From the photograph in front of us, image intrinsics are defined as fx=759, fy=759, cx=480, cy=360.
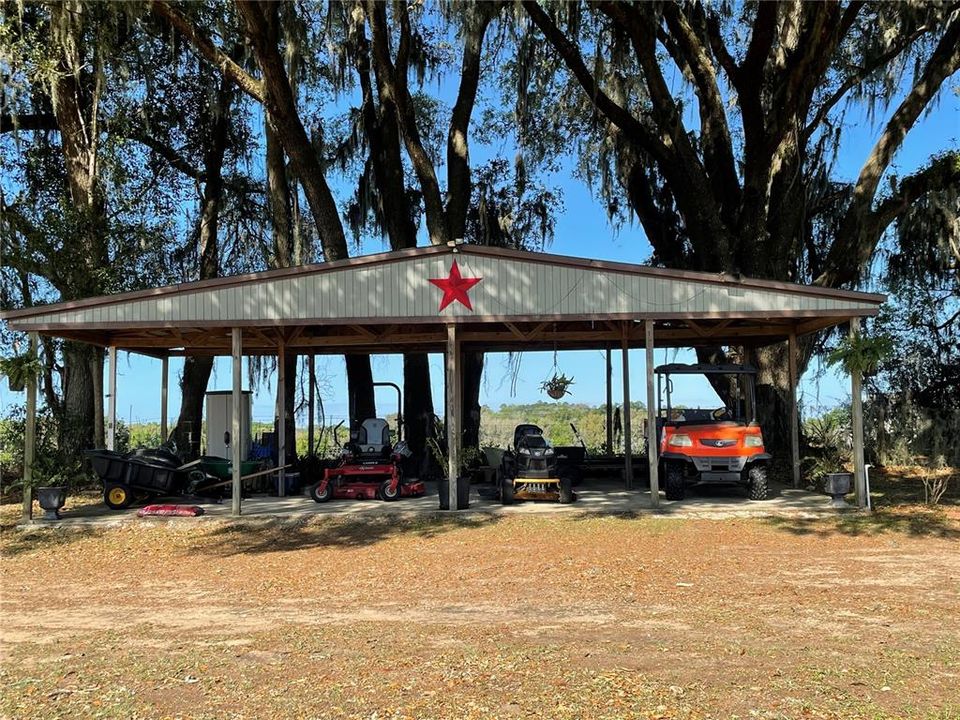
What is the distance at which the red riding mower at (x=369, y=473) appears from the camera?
1162 centimetres

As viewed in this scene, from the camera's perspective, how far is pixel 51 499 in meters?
10.2

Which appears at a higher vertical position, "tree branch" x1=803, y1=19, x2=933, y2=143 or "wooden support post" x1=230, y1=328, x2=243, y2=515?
"tree branch" x1=803, y1=19, x2=933, y2=143

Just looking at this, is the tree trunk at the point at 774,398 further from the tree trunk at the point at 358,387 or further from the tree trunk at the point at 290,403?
the tree trunk at the point at 290,403

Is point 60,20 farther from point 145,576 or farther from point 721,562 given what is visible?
point 721,562

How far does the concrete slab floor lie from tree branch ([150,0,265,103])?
23.4 ft

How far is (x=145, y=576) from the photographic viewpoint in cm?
739

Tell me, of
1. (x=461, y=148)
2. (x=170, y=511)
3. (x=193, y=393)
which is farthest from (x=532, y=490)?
(x=193, y=393)

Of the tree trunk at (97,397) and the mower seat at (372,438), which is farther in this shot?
the tree trunk at (97,397)

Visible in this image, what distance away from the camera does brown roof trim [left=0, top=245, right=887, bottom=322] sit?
392 inches

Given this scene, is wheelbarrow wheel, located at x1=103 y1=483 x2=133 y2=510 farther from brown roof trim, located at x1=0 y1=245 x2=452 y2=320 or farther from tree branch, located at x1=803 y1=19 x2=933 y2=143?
tree branch, located at x1=803 y1=19 x2=933 y2=143

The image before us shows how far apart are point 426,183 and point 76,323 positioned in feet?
22.9

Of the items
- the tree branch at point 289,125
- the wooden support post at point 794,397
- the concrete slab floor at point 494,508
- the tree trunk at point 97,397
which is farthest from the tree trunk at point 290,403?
the wooden support post at point 794,397

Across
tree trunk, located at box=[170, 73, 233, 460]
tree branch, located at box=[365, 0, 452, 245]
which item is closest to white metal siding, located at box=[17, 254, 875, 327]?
tree branch, located at box=[365, 0, 452, 245]

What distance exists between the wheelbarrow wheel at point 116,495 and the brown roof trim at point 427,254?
2704 mm
